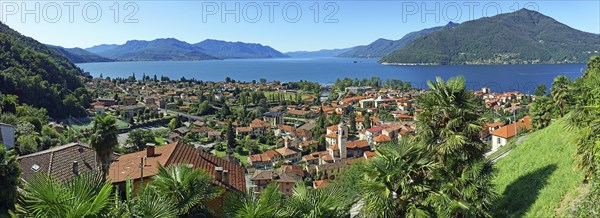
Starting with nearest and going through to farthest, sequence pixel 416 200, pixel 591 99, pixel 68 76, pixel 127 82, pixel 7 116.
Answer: pixel 416 200 < pixel 591 99 < pixel 7 116 < pixel 68 76 < pixel 127 82

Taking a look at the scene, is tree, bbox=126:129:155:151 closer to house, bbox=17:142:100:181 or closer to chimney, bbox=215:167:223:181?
house, bbox=17:142:100:181

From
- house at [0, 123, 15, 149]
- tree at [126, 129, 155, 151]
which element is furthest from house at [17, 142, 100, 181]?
tree at [126, 129, 155, 151]

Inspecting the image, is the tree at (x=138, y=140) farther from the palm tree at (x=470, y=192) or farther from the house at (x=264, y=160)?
the palm tree at (x=470, y=192)

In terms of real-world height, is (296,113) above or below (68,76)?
below

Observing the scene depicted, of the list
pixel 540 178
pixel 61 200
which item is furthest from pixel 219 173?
pixel 540 178

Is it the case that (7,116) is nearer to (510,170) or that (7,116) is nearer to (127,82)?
(510,170)

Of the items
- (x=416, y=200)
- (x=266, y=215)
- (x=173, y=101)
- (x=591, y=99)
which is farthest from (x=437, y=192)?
(x=173, y=101)
